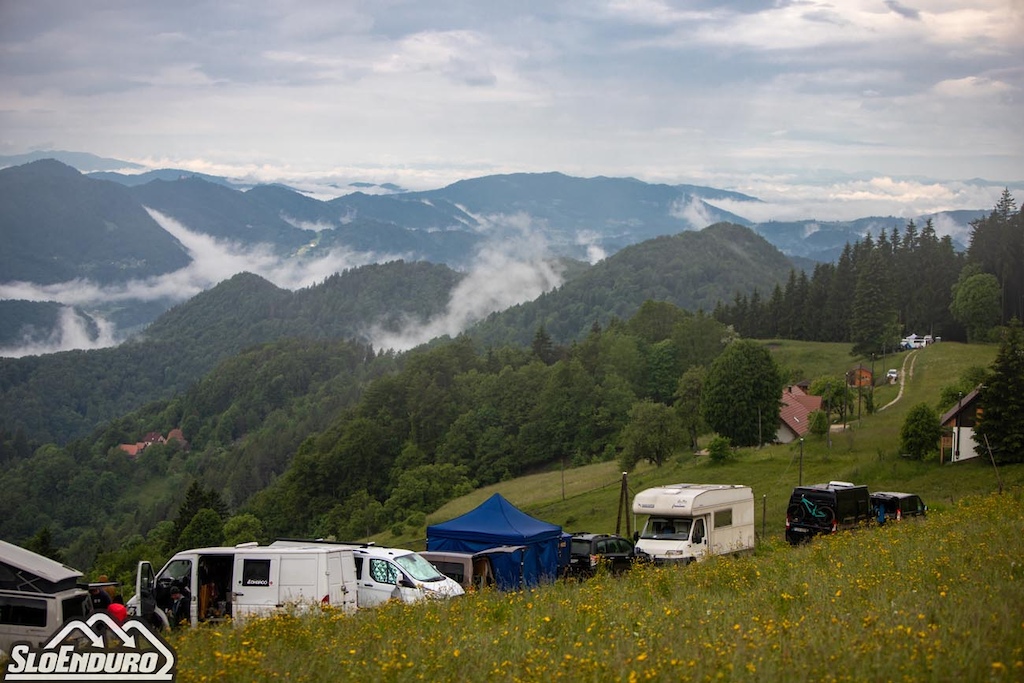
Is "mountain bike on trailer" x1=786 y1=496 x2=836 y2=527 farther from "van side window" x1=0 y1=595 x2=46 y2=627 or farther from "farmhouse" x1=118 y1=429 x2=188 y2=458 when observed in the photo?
"farmhouse" x1=118 y1=429 x2=188 y2=458

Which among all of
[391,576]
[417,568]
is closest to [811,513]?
[417,568]

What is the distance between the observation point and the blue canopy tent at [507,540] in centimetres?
2314

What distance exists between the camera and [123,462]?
554 ft

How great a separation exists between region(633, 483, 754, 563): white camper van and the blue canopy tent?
262 centimetres

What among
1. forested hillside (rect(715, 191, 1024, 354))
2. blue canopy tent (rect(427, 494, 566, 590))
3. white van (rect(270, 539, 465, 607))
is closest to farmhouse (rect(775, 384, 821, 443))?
forested hillside (rect(715, 191, 1024, 354))

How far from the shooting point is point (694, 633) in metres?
10.9

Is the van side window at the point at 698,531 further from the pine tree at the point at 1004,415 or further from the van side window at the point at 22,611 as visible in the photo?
the pine tree at the point at 1004,415

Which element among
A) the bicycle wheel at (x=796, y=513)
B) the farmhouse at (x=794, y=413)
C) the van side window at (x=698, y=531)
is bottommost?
the farmhouse at (x=794, y=413)

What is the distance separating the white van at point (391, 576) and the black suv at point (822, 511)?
A: 43.6 feet

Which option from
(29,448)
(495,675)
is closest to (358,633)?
(495,675)

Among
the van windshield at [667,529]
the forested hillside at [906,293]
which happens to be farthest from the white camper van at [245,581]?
the forested hillside at [906,293]

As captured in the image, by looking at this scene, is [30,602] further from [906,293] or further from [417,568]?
[906,293]

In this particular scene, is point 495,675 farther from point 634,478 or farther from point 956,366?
point 956,366

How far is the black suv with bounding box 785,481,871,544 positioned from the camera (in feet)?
91.9
